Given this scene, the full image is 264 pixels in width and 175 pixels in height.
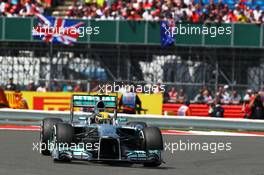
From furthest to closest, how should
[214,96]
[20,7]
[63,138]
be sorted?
[20,7] → [214,96] → [63,138]

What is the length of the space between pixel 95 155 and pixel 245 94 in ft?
53.7

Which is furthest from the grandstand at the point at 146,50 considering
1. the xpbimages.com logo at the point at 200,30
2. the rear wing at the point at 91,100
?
the rear wing at the point at 91,100

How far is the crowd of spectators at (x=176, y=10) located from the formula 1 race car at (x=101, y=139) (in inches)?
590

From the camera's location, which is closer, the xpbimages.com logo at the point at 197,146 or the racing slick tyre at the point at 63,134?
the racing slick tyre at the point at 63,134

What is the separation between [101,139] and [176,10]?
17.0 m

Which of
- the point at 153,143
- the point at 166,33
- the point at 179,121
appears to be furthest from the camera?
the point at 166,33

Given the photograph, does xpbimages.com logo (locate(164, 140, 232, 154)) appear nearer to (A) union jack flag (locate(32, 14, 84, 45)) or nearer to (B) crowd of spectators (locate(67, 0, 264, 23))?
(B) crowd of spectators (locate(67, 0, 264, 23))

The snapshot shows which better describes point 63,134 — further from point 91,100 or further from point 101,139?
point 91,100

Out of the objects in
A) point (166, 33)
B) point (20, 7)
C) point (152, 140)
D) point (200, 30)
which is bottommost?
point (152, 140)

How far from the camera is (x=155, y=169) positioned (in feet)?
41.7

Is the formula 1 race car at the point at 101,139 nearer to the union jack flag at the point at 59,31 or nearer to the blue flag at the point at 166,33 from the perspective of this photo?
the blue flag at the point at 166,33

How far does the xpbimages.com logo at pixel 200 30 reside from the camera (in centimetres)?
2877

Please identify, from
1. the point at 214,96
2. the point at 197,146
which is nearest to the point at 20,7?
the point at 214,96

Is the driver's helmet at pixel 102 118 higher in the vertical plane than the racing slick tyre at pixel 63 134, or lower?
higher
